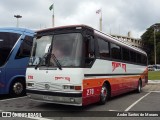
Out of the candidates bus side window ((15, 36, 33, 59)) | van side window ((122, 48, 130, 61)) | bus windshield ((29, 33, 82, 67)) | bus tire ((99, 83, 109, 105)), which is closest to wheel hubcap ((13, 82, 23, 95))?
bus side window ((15, 36, 33, 59))

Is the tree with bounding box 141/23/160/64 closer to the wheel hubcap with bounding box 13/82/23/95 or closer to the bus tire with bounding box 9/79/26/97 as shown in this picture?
the bus tire with bounding box 9/79/26/97

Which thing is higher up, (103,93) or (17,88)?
(17,88)

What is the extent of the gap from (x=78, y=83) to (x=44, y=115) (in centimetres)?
151

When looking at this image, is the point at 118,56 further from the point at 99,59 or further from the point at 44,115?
the point at 44,115

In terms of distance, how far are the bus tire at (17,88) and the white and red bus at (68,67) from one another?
3.12m

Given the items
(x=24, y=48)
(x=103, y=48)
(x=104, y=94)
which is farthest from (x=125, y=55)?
(x=24, y=48)

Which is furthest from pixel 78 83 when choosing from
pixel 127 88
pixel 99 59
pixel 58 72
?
pixel 127 88

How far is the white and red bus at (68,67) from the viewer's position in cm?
1027

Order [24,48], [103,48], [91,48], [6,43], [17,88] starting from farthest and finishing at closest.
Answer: [24,48] < [17,88] < [6,43] < [103,48] < [91,48]

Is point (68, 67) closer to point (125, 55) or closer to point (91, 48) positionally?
point (91, 48)

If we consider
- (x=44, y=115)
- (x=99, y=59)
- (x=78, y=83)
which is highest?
(x=99, y=59)

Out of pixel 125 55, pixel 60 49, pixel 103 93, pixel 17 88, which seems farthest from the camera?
pixel 125 55

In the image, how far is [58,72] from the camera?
10.5 m

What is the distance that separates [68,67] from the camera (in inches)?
408
